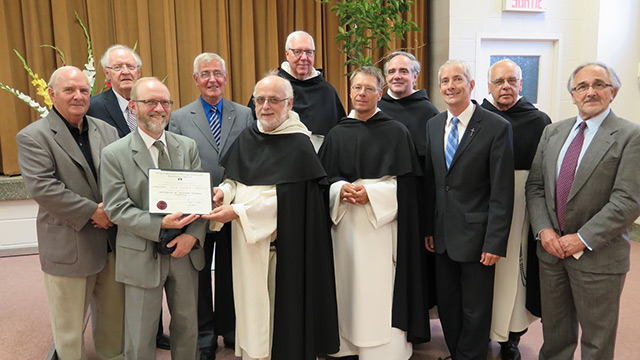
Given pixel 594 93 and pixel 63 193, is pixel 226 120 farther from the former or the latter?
pixel 594 93

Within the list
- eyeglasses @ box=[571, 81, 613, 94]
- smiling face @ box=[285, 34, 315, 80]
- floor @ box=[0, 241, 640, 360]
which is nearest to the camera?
eyeglasses @ box=[571, 81, 613, 94]

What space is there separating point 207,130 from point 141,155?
0.66 meters

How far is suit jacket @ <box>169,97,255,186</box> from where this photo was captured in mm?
2998

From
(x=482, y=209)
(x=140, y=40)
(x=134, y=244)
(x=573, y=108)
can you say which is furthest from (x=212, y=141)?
(x=573, y=108)

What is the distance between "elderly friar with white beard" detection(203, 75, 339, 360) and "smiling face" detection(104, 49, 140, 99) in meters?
0.99

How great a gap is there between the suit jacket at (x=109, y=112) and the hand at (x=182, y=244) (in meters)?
0.95

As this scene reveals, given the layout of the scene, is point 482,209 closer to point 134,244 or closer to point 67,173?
point 134,244

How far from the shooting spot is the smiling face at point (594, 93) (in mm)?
2406

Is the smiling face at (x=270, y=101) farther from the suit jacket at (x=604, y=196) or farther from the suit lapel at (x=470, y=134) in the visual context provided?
the suit jacket at (x=604, y=196)

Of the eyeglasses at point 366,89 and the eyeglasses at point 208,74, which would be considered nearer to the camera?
the eyeglasses at point 366,89

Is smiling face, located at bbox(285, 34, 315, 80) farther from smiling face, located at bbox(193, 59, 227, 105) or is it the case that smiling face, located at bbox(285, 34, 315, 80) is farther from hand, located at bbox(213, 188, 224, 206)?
hand, located at bbox(213, 188, 224, 206)

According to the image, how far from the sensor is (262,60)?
611 cm

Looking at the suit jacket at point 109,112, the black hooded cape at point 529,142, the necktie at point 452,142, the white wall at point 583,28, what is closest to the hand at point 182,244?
the suit jacket at point 109,112

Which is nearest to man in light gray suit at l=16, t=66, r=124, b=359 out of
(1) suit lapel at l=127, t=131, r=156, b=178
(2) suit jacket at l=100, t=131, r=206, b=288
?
(2) suit jacket at l=100, t=131, r=206, b=288
